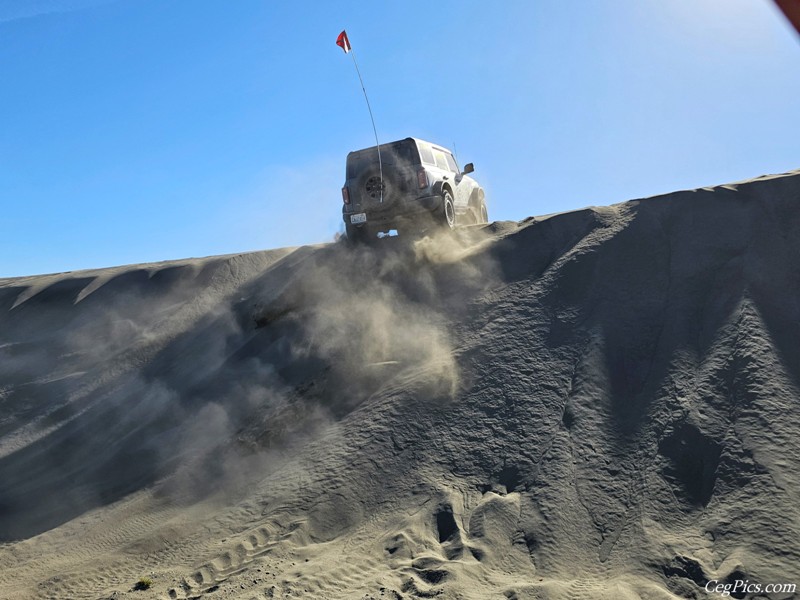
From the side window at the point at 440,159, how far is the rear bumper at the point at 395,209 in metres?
1.30

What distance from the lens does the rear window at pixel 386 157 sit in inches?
481

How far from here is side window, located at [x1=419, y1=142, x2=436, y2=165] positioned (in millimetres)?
12336

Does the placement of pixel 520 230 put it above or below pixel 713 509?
above

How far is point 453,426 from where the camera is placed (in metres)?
7.21

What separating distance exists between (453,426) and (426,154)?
6804mm

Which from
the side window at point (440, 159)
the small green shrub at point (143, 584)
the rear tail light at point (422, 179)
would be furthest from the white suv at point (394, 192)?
the small green shrub at point (143, 584)

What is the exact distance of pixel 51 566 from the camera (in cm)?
651

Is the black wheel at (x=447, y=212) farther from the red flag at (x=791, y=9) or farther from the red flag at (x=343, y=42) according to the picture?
the red flag at (x=791, y=9)

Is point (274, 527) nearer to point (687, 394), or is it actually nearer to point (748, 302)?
point (687, 394)

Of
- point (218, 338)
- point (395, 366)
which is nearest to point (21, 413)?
point (218, 338)

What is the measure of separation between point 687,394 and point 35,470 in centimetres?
814

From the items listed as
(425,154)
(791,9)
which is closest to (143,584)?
(791,9)

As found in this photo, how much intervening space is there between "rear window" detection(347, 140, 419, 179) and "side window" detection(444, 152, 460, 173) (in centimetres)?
167

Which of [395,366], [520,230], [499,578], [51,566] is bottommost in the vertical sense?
[499,578]
